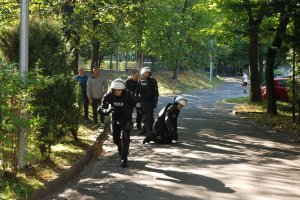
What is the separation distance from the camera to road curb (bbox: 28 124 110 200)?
6.43m

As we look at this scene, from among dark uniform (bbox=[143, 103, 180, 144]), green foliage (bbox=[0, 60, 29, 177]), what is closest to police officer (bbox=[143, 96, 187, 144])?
dark uniform (bbox=[143, 103, 180, 144])

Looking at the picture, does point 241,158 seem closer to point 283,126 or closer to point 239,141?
point 239,141

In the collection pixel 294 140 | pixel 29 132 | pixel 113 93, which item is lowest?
pixel 294 140

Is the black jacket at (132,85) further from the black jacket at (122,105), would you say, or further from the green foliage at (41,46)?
the green foliage at (41,46)

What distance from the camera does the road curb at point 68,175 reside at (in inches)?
253

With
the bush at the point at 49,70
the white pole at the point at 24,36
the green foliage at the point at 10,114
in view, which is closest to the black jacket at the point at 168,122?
the bush at the point at 49,70

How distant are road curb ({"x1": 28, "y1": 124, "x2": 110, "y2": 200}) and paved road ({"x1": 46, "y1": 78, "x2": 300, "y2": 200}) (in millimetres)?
141

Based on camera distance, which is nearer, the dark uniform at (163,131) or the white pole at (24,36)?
the white pole at (24,36)

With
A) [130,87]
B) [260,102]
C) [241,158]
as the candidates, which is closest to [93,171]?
[241,158]

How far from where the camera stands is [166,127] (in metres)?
11.2

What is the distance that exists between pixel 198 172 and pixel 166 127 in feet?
10.0

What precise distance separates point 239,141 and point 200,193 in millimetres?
5916

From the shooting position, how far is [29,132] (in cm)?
703

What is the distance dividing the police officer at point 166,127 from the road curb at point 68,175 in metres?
1.39
